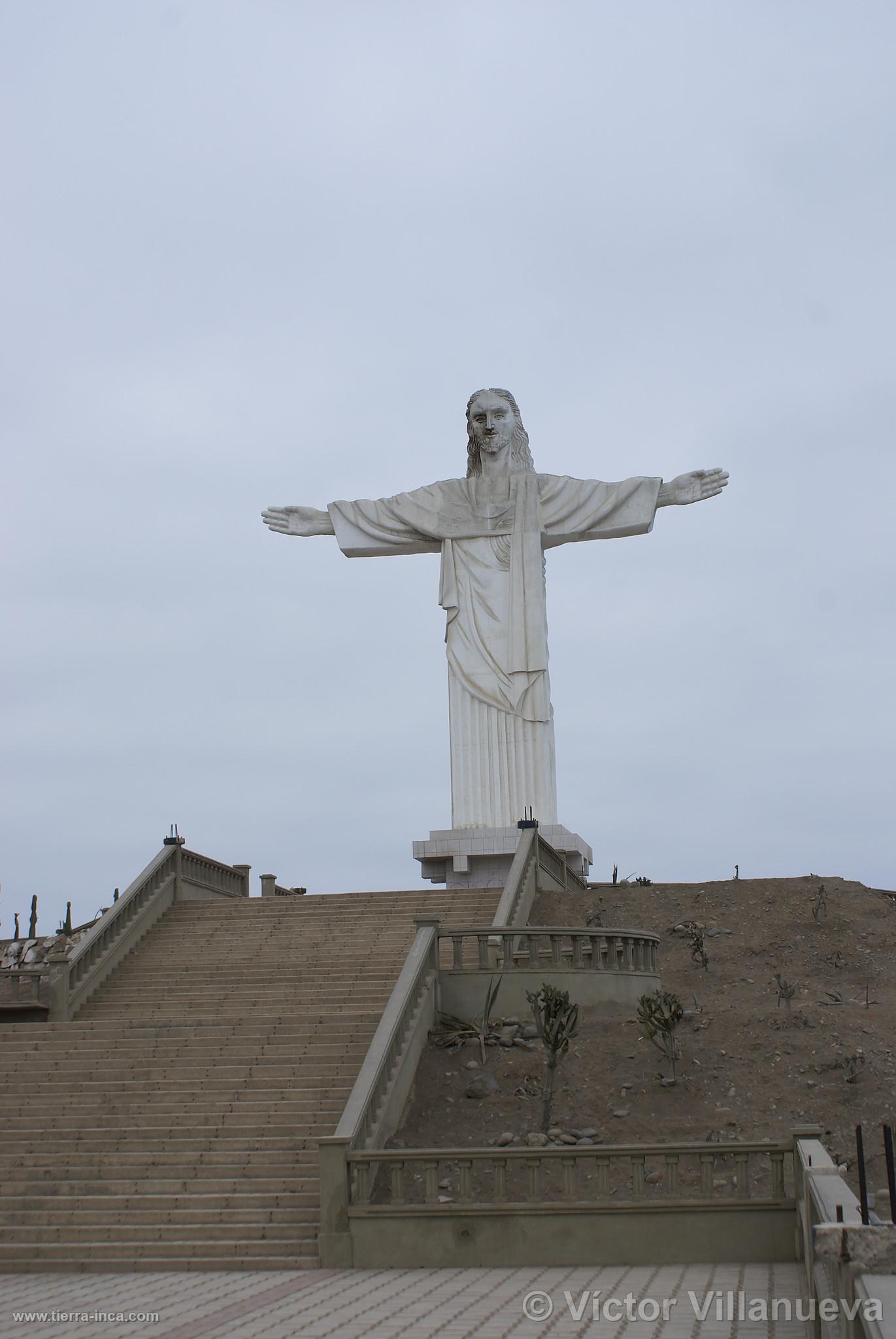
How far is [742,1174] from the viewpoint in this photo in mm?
12711

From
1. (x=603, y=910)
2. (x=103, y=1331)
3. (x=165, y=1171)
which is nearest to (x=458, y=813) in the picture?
(x=603, y=910)

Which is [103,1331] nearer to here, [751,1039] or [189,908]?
[751,1039]

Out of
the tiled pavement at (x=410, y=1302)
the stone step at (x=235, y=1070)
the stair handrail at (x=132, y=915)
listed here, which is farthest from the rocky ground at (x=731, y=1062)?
the stair handrail at (x=132, y=915)

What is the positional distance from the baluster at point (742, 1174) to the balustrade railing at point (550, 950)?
577 centimetres

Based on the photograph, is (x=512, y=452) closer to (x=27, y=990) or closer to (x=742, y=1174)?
(x=27, y=990)

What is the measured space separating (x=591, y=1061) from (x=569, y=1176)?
14.2 feet

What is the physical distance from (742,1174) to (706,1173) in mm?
305

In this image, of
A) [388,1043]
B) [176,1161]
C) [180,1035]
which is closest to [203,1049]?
[180,1035]

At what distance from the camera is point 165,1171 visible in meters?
14.5

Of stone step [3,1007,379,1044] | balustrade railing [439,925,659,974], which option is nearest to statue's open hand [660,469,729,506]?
balustrade railing [439,925,659,974]

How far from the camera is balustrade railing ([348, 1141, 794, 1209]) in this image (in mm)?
12672

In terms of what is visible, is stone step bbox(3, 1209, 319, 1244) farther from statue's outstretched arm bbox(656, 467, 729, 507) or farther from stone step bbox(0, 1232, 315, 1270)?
statue's outstretched arm bbox(656, 467, 729, 507)

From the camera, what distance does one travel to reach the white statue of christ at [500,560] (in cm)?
2714

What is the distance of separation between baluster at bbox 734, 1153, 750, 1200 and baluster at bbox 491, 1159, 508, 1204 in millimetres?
2003
